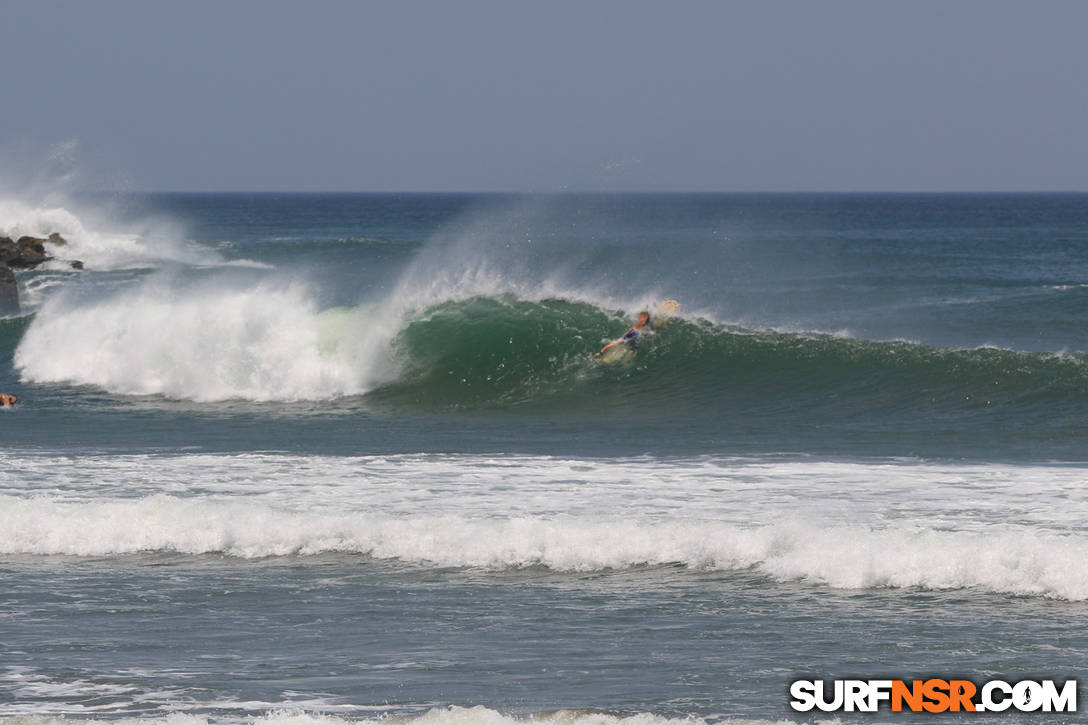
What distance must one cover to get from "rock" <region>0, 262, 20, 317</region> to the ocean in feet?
6.83

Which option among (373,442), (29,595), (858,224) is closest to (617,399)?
(373,442)

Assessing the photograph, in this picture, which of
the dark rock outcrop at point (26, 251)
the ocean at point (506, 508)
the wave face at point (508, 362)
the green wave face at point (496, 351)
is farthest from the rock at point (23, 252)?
the green wave face at point (496, 351)

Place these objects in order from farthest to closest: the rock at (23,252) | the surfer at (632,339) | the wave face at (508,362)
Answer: the rock at (23,252), the surfer at (632,339), the wave face at (508,362)

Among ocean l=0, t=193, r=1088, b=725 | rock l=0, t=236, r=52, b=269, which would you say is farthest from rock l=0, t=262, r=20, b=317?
rock l=0, t=236, r=52, b=269

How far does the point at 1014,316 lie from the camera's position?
2997cm

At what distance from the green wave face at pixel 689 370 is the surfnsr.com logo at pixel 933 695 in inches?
395

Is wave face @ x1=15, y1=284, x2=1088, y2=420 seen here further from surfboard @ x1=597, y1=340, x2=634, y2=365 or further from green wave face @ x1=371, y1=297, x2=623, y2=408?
surfboard @ x1=597, y1=340, x2=634, y2=365

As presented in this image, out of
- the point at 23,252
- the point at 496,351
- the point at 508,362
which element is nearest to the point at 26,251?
the point at 23,252

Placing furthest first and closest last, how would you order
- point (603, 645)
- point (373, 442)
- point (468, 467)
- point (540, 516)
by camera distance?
point (373, 442) < point (468, 467) < point (540, 516) < point (603, 645)

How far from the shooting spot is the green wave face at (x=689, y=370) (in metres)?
17.2

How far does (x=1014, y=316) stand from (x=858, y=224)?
6384 cm

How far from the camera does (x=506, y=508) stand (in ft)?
35.3

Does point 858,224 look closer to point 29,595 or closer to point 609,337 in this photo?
point 609,337

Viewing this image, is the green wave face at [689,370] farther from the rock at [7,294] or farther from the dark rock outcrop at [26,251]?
the dark rock outcrop at [26,251]
